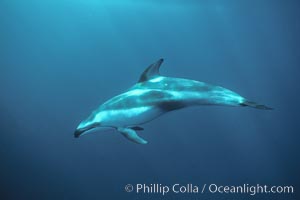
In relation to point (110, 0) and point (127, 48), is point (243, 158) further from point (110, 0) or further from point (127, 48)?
point (110, 0)

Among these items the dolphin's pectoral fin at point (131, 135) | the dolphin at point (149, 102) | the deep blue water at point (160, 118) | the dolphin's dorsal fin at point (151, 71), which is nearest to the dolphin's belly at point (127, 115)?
the dolphin at point (149, 102)

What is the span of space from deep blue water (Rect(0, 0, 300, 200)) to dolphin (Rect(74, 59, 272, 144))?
3.30m

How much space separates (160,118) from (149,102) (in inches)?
223

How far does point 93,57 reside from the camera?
14.4 meters

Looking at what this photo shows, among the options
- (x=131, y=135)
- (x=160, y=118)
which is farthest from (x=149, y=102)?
(x=160, y=118)

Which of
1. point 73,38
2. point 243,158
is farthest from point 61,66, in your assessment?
point 243,158

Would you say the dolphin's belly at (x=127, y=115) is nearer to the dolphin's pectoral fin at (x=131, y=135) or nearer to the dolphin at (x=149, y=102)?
the dolphin at (x=149, y=102)

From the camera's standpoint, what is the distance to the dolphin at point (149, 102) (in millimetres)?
5805

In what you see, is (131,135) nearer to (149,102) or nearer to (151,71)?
(149,102)

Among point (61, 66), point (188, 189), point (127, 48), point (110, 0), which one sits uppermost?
point (110, 0)

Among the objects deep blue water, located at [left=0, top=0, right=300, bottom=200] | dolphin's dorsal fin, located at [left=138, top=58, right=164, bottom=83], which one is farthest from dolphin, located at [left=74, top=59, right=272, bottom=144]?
deep blue water, located at [left=0, top=0, right=300, bottom=200]

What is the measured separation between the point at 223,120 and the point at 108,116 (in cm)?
680

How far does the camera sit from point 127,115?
20.1 feet

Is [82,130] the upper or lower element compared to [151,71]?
lower
